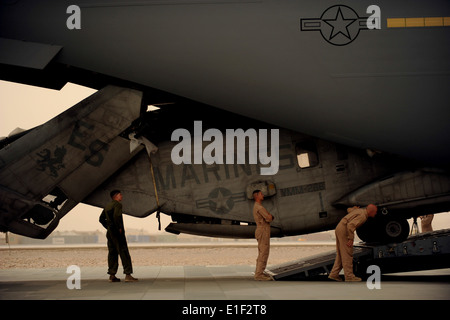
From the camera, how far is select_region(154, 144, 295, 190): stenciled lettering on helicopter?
12094mm

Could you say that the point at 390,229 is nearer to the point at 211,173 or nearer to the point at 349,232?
the point at 349,232

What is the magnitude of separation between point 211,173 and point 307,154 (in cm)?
229

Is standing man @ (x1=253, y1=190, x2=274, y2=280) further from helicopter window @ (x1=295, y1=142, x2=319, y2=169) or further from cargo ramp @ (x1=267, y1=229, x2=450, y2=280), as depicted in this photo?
helicopter window @ (x1=295, y1=142, x2=319, y2=169)

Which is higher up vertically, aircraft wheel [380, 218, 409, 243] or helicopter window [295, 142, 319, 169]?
helicopter window [295, 142, 319, 169]

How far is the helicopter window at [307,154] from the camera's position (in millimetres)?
12113

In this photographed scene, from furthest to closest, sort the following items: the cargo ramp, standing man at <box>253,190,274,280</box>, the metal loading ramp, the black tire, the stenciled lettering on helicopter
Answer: the stenciled lettering on helicopter, the black tire, the metal loading ramp, the cargo ramp, standing man at <box>253,190,274,280</box>

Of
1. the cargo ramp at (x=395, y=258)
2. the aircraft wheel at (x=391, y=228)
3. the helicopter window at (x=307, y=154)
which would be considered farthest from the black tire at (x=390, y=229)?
the helicopter window at (x=307, y=154)

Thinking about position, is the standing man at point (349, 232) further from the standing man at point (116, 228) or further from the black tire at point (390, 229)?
the standing man at point (116, 228)

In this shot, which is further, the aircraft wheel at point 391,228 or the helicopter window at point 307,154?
the helicopter window at point 307,154

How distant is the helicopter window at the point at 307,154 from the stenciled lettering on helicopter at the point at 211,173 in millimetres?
172

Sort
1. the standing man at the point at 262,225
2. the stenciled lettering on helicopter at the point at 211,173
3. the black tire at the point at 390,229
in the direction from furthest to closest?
the stenciled lettering on helicopter at the point at 211,173 → the black tire at the point at 390,229 → the standing man at the point at 262,225

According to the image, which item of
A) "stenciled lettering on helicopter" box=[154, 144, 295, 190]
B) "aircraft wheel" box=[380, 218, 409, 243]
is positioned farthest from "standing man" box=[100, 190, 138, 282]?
"aircraft wheel" box=[380, 218, 409, 243]

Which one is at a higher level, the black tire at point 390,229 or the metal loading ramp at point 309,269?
the black tire at point 390,229

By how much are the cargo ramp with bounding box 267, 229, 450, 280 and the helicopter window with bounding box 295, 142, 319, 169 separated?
2229mm
